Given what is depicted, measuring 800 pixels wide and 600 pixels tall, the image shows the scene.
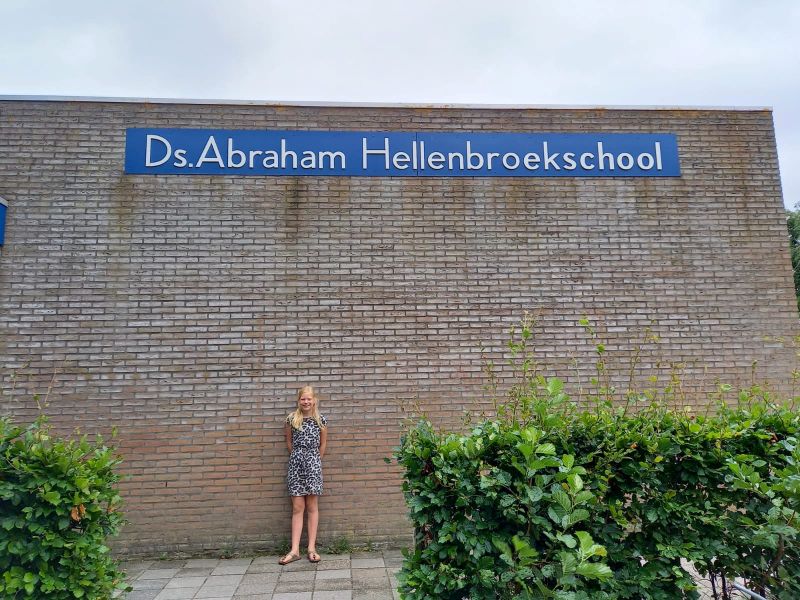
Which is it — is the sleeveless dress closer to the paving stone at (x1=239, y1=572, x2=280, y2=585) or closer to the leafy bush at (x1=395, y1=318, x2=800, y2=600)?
the paving stone at (x1=239, y1=572, x2=280, y2=585)

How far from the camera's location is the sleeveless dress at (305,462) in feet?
18.4

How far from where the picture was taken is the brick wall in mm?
5941

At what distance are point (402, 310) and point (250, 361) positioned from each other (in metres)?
1.74

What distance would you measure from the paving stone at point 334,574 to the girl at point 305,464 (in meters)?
0.29

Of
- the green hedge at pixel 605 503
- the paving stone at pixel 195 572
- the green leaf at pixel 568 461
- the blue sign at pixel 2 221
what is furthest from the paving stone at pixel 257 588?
the blue sign at pixel 2 221

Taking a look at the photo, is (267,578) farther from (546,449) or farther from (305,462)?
(546,449)

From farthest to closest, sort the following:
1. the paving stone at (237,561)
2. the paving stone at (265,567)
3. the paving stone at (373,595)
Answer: the paving stone at (237,561), the paving stone at (265,567), the paving stone at (373,595)

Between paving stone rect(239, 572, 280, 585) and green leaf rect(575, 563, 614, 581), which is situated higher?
green leaf rect(575, 563, 614, 581)

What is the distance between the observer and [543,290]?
6.52 metres

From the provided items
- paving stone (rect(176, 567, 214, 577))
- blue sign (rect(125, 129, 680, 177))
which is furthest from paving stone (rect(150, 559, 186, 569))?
blue sign (rect(125, 129, 680, 177))

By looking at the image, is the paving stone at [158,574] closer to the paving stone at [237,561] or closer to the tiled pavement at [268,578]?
the tiled pavement at [268,578]

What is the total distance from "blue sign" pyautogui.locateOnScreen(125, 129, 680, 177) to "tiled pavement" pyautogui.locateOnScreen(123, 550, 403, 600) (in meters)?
4.13

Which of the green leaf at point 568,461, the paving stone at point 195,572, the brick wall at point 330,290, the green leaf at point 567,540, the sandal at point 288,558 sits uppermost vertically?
the brick wall at point 330,290

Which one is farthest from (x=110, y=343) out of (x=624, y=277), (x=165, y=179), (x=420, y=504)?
(x=624, y=277)
